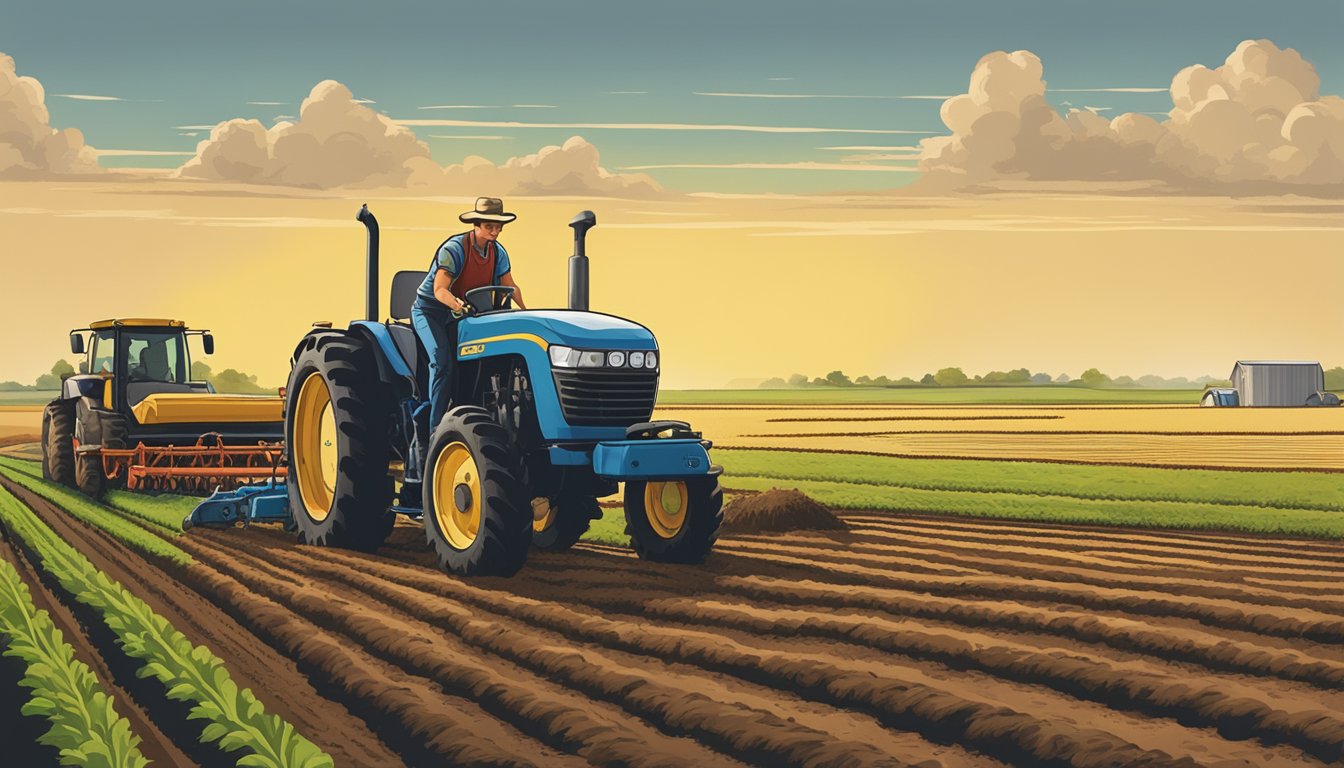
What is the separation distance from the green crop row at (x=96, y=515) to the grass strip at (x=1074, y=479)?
7.73 metres

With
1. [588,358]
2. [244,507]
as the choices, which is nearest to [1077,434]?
[244,507]

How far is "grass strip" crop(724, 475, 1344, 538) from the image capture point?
1142 centimetres

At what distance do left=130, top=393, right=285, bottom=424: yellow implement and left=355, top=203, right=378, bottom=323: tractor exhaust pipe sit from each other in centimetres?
570

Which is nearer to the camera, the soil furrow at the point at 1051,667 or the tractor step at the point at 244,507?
the soil furrow at the point at 1051,667

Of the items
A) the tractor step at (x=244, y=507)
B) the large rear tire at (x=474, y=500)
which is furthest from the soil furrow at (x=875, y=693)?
the tractor step at (x=244, y=507)

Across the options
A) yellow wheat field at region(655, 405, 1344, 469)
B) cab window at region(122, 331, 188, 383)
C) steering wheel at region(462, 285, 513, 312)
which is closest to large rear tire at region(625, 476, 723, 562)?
steering wheel at region(462, 285, 513, 312)

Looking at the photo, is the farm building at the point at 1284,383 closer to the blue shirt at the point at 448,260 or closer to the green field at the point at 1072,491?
the green field at the point at 1072,491

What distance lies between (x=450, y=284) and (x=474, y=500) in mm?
1269

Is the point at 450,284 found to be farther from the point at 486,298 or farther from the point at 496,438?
the point at 496,438

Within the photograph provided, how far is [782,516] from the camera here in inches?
419

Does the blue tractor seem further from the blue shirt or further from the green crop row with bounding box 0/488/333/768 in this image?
the green crop row with bounding box 0/488/333/768

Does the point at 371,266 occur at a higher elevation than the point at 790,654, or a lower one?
higher

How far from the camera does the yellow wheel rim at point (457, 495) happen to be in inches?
302

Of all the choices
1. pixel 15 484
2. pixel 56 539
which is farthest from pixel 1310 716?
pixel 15 484
